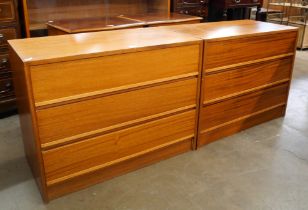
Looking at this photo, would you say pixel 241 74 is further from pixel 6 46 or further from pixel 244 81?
pixel 6 46

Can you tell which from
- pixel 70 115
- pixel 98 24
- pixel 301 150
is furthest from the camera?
pixel 98 24

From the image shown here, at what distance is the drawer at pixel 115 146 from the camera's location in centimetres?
180

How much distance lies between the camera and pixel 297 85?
148 inches

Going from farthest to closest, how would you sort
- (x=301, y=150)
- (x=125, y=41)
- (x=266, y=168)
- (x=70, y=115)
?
1. (x=301, y=150)
2. (x=266, y=168)
3. (x=125, y=41)
4. (x=70, y=115)

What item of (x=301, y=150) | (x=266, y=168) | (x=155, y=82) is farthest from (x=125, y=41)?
(x=301, y=150)

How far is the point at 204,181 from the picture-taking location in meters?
2.05

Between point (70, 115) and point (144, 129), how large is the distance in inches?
20.5

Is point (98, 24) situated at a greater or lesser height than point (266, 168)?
greater

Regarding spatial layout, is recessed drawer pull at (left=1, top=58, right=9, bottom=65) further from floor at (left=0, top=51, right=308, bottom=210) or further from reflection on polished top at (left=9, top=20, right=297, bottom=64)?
reflection on polished top at (left=9, top=20, right=297, bottom=64)

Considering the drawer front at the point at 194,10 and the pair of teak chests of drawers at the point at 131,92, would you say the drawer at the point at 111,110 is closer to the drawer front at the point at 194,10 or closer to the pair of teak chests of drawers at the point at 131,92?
the pair of teak chests of drawers at the point at 131,92

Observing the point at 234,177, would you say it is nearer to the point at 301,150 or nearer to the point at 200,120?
the point at 200,120

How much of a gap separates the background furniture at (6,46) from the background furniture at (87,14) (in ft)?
0.33

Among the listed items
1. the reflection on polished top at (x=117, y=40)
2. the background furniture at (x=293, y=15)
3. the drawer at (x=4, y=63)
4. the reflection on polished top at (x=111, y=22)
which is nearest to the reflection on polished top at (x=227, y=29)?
the reflection on polished top at (x=117, y=40)

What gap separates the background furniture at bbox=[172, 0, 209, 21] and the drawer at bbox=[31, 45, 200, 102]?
174 centimetres
